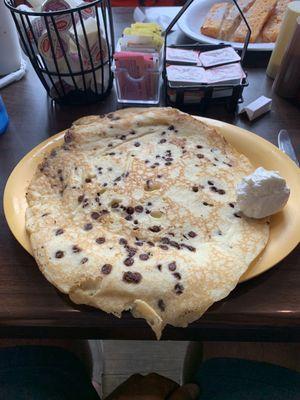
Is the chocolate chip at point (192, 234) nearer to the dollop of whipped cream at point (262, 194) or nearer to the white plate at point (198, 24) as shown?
the dollop of whipped cream at point (262, 194)

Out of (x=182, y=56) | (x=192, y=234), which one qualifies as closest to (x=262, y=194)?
(x=192, y=234)

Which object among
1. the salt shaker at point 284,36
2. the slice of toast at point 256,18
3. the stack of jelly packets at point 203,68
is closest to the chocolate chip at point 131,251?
the stack of jelly packets at point 203,68

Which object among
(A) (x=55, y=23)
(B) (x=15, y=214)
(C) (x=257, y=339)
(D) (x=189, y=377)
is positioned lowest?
(D) (x=189, y=377)

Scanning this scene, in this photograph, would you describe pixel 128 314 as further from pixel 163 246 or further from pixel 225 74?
pixel 225 74

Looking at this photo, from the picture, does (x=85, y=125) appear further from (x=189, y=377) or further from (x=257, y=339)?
(x=189, y=377)

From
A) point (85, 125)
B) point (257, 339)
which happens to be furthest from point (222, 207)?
point (85, 125)

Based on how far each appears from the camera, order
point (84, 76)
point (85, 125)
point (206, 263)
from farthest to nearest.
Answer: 1. point (84, 76)
2. point (85, 125)
3. point (206, 263)
